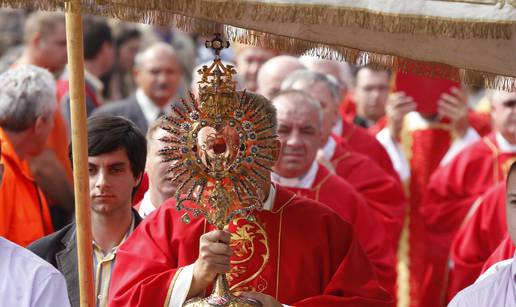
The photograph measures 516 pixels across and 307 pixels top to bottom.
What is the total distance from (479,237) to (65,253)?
3.24 m

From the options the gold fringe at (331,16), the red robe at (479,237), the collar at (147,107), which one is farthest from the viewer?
the collar at (147,107)

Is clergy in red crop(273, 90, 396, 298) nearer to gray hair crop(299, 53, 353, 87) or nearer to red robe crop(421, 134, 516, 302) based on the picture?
gray hair crop(299, 53, 353, 87)

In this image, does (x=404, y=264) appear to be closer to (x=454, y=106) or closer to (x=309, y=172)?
(x=454, y=106)

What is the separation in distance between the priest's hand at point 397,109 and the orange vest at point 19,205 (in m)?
Result: 4.12

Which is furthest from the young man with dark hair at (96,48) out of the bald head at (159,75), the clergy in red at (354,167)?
the clergy in red at (354,167)

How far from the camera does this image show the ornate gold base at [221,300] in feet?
16.2

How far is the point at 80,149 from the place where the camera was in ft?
16.4

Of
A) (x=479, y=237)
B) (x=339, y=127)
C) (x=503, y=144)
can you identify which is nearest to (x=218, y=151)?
(x=479, y=237)

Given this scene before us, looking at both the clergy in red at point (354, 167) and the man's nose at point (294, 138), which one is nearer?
the man's nose at point (294, 138)

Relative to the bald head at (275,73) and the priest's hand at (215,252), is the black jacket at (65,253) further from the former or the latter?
the bald head at (275,73)

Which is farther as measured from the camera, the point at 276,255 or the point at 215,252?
the point at 276,255

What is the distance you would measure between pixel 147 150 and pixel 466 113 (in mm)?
5022

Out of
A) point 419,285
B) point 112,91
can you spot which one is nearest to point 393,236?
point 419,285

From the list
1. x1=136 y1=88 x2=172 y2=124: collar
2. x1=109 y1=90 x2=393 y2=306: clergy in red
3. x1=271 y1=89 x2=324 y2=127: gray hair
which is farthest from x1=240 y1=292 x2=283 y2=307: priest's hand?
x1=136 y1=88 x2=172 y2=124: collar
